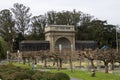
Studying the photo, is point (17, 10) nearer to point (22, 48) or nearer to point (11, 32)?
point (11, 32)

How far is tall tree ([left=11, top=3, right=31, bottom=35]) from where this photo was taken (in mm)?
122938

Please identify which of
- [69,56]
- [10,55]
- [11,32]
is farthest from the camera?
[11,32]

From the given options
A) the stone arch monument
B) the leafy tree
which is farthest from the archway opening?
the leafy tree

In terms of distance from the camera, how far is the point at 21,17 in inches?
4847

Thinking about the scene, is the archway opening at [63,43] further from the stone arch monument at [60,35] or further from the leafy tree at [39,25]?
the leafy tree at [39,25]

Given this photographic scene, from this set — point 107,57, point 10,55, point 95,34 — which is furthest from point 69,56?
point 95,34

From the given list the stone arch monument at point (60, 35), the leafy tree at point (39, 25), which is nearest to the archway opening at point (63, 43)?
the stone arch monument at point (60, 35)

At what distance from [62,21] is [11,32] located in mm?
18906

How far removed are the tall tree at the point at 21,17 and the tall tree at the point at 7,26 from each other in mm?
2853

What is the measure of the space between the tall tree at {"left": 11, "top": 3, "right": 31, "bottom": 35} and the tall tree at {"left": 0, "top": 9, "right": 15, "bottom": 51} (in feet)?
9.36

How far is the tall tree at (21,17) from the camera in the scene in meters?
123

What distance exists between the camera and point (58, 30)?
112125mm

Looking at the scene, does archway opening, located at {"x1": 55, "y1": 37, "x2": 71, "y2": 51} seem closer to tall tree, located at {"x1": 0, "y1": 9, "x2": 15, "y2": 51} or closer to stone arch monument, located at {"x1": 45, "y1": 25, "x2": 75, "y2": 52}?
stone arch monument, located at {"x1": 45, "y1": 25, "x2": 75, "y2": 52}

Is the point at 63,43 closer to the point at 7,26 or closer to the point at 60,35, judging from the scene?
the point at 60,35
